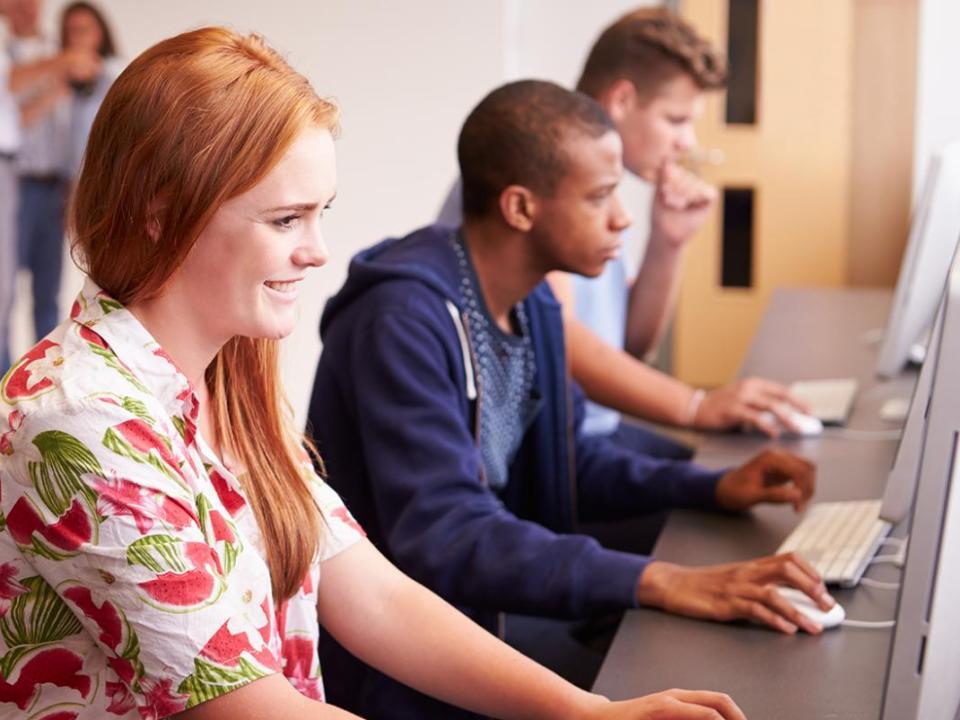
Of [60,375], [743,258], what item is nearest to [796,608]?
[60,375]

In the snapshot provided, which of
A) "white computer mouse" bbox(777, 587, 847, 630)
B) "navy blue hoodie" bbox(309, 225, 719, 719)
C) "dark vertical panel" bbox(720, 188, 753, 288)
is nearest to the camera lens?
"white computer mouse" bbox(777, 587, 847, 630)

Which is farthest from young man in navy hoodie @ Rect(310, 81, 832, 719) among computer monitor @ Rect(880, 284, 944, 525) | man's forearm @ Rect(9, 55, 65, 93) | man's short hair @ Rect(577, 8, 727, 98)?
man's forearm @ Rect(9, 55, 65, 93)

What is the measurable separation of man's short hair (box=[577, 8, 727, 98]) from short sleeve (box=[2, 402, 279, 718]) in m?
1.93

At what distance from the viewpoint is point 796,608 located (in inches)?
53.9

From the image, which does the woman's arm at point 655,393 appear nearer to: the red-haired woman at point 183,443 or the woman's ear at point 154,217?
the red-haired woman at point 183,443

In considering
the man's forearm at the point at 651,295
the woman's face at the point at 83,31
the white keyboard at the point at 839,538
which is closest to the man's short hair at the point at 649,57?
the man's forearm at the point at 651,295

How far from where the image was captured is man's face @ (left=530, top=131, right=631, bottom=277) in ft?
5.89

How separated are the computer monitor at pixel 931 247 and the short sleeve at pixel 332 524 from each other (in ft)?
3.84

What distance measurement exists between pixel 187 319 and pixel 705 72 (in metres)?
1.92

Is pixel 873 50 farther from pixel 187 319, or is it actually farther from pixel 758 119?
pixel 187 319

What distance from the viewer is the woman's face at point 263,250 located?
3.41ft

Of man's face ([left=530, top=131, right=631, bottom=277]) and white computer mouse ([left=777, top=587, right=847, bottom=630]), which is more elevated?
man's face ([left=530, top=131, right=631, bottom=277])

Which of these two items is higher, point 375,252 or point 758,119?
point 375,252

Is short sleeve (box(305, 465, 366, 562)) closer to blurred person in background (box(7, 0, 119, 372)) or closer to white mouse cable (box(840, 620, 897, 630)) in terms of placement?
white mouse cable (box(840, 620, 897, 630))
